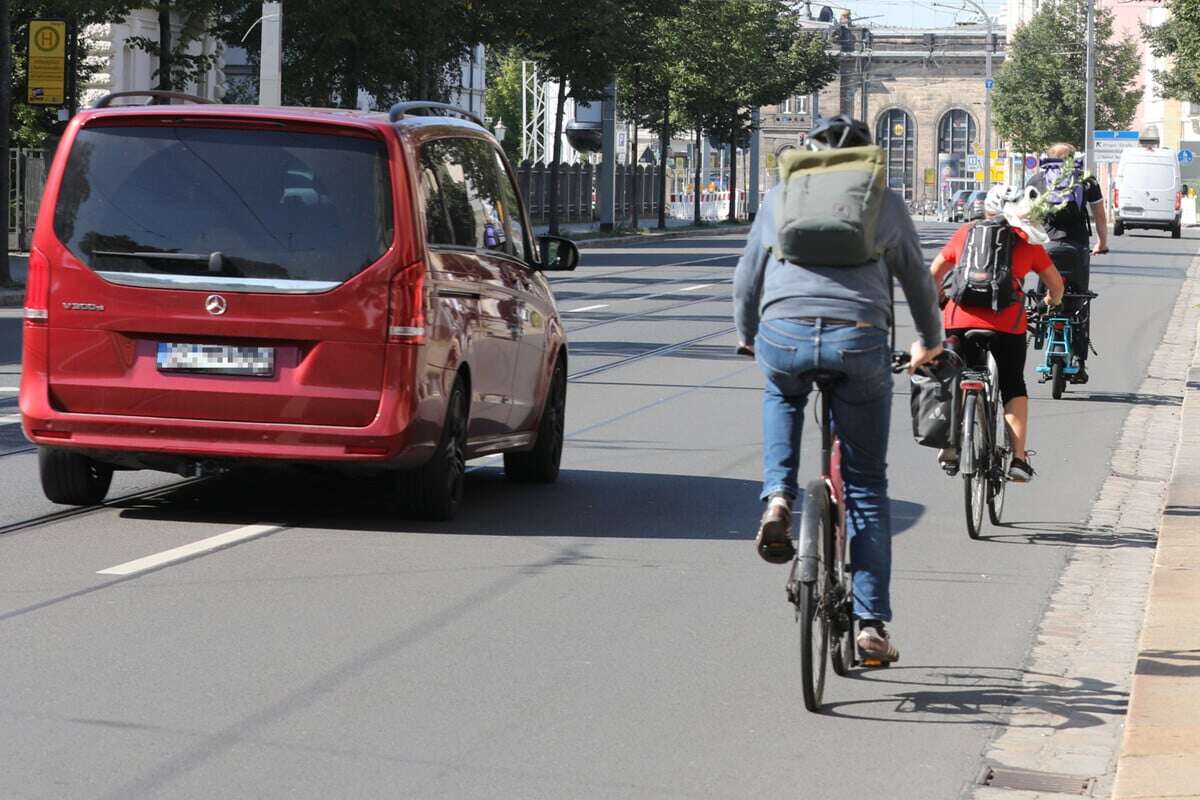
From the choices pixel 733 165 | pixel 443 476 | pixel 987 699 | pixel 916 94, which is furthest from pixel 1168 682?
pixel 916 94

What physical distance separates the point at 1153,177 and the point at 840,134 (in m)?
66.5

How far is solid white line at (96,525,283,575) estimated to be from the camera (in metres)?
8.35

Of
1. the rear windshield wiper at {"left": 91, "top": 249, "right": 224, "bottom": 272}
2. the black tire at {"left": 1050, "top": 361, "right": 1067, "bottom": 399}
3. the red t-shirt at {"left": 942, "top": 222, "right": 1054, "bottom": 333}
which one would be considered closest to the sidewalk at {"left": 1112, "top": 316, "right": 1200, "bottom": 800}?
the red t-shirt at {"left": 942, "top": 222, "right": 1054, "bottom": 333}

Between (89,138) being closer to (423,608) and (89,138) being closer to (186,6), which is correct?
(423,608)

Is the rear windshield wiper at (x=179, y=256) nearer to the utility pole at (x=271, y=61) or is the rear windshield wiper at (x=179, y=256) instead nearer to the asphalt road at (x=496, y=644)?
the asphalt road at (x=496, y=644)

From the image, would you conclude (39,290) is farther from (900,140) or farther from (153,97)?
(900,140)

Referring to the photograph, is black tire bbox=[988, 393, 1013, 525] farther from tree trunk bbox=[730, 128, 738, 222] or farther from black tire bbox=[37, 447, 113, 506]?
tree trunk bbox=[730, 128, 738, 222]

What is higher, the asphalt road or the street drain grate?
the asphalt road

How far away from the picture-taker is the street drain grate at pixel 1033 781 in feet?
18.5

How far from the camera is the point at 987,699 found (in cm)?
663

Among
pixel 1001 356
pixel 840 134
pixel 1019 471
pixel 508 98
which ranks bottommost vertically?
pixel 1019 471

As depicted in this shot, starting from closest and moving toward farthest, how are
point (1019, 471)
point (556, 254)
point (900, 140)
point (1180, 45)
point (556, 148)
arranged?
point (1019, 471) < point (556, 254) < point (1180, 45) < point (556, 148) < point (900, 140)

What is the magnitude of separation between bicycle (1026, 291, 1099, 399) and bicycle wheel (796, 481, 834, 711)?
10938 mm

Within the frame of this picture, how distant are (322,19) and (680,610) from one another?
111 feet
